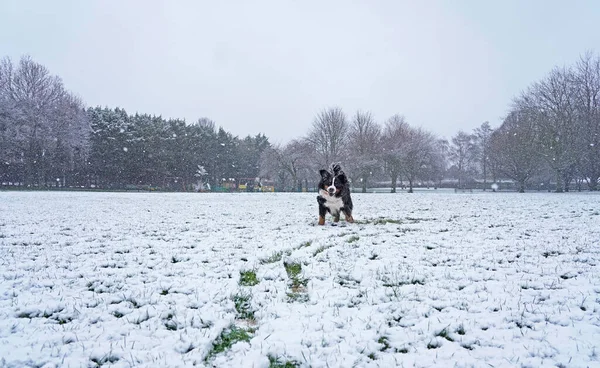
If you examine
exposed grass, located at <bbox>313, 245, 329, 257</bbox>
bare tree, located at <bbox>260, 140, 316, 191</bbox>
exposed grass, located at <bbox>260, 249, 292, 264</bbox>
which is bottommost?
exposed grass, located at <bbox>260, 249, 292, 264</bbox>

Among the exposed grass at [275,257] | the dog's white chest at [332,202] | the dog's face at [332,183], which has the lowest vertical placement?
the exposed grass at [275,257]

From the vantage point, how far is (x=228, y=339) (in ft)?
9.34

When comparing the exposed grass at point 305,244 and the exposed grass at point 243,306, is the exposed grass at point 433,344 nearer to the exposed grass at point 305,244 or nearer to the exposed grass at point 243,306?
the exposed grass at point 243,306

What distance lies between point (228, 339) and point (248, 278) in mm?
1688

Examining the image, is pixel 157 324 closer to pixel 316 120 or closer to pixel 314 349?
pixel 314 349

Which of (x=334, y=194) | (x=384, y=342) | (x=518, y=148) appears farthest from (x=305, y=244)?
(x=518, y=148)

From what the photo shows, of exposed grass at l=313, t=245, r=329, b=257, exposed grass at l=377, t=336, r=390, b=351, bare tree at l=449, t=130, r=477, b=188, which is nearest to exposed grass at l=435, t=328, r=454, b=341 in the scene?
exposed grass at l=377, t=336, r=390, b=351

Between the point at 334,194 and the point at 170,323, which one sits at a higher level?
the point at 334,194

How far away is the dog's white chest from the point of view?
9.36m

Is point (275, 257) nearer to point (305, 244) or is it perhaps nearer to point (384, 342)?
point (305, 244)

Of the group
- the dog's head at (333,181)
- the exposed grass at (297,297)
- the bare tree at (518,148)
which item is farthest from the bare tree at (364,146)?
the exposed grass at (297,297)

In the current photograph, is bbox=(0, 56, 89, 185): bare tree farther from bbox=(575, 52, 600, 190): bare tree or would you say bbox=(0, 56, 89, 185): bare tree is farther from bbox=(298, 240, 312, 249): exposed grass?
bbox=(575, 52, 600, 190): bare tree

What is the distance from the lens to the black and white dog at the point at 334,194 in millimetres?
Result: 9336

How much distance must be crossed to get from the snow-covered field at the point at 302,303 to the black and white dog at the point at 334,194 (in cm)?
273
